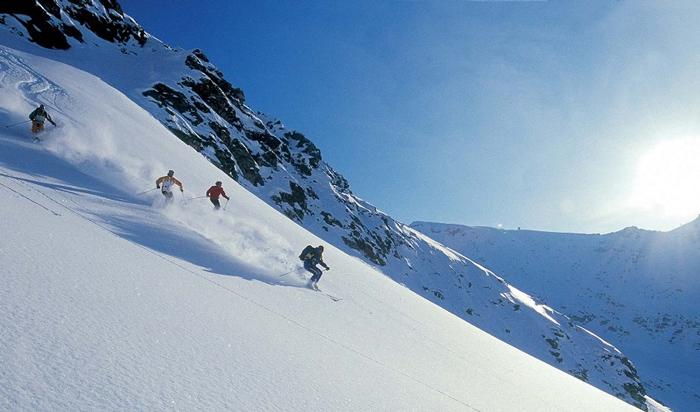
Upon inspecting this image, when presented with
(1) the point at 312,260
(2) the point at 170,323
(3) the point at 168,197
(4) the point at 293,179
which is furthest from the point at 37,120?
(4) the point at 293,179

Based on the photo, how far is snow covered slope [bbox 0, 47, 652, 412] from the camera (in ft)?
7.62

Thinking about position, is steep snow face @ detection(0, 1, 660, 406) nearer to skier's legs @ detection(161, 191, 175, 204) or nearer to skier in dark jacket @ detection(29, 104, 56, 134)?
skier in dark jacket @ detection(29, 104, 56, 134)

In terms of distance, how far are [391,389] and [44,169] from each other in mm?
9479

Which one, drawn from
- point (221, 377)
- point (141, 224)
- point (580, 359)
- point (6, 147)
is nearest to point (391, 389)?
point (221, 377)

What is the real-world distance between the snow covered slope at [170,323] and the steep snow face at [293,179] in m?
3.88

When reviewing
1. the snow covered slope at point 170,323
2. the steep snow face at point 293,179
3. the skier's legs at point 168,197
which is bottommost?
the snow covered slope at point 170,323

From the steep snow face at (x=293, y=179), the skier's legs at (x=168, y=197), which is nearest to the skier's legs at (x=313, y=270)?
the skier's legs at (x=168, y=197)

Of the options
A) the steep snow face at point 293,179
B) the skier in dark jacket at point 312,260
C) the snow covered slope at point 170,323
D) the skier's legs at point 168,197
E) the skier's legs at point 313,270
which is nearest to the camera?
the snow covered slope at point 170,323

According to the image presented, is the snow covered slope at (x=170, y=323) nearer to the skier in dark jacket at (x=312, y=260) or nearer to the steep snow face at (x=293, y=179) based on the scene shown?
the skier in dark jacket at (x=312, y=260)

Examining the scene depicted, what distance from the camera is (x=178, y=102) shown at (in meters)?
47.8

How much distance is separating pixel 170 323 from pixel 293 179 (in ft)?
226

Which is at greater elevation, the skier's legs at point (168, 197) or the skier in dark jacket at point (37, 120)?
the skier in dark jacket at point (37, 120)

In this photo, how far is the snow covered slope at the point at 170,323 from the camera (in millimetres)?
2322

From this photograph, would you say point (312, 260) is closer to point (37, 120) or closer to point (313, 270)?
point (313, 270)
